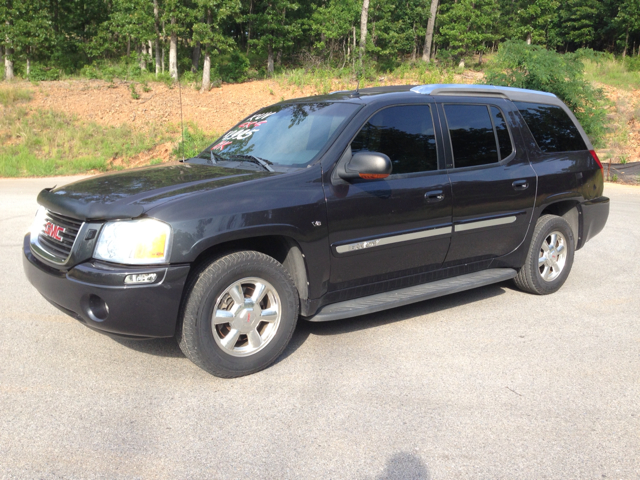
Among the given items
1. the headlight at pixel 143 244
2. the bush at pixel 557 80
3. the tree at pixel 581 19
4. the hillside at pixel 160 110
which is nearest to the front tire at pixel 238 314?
the headlight at pixel 143 244

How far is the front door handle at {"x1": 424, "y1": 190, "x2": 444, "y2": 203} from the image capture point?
15.3ft

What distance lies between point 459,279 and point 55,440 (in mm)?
3380

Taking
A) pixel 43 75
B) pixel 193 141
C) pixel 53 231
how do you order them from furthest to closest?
pixel 43 75 < pixel 193 141 < pixel 53 231

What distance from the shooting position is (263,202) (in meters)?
3.83

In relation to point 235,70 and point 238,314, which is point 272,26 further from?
point 238,314

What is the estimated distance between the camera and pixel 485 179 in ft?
16.6

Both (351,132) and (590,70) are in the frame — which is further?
(590,70)

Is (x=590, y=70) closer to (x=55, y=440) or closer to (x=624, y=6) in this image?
(x=624, y=6)

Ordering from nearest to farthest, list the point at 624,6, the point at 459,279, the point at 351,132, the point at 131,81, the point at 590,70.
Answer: the point at 351,132 → the point at 459,279 → the point at 131,81 → the point at 590,70 → the point at 624,6

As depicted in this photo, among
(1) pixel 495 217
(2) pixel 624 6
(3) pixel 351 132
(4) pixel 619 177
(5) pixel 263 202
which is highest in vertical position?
(2) pixel 624 6

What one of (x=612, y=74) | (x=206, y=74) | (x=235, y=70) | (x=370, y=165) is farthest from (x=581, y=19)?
(x=370, y=165)

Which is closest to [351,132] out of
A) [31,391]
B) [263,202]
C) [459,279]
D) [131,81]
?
[263,202]

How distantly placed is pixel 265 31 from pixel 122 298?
33.5m

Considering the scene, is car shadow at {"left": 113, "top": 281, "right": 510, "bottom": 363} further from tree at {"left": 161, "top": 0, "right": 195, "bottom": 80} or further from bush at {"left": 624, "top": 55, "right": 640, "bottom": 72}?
bush at {"left": 624, "top": 55, "right": 640, "bottom": 72}
